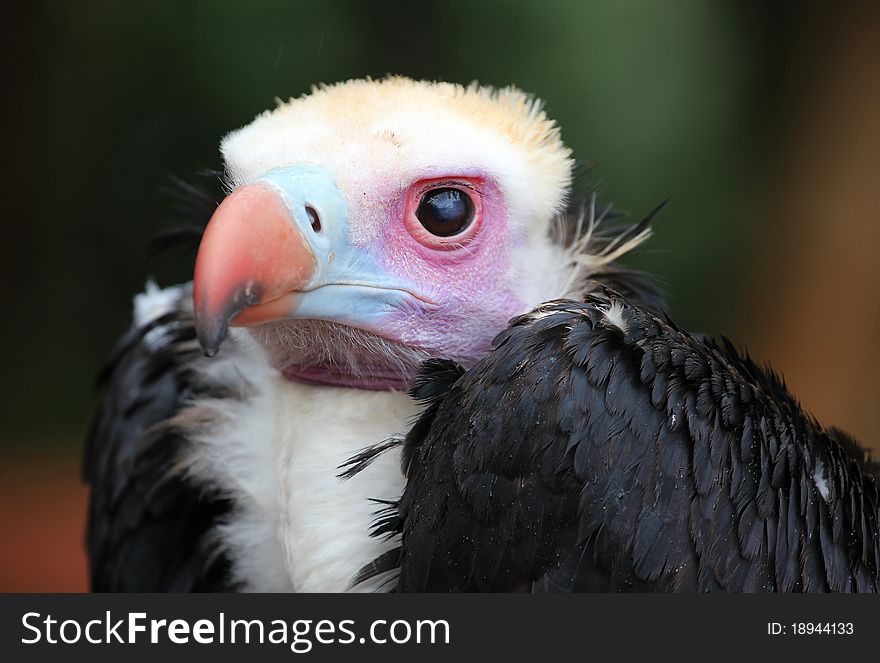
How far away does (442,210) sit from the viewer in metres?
2.05

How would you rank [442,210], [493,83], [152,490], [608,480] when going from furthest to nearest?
1. [493,83]
2. [152,490]
3. [442,210]
4. [608,480]

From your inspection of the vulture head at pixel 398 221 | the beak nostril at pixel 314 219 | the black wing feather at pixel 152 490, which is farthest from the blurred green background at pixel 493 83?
the beak nostril at pixel 314 219

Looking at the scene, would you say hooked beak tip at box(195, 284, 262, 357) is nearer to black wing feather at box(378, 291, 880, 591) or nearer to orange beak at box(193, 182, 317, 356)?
orange beak at box(193, 182, 317, 356)

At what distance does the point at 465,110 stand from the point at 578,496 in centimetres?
87

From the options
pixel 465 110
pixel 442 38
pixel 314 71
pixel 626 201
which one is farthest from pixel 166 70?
pixel 465 110

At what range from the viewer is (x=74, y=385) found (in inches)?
263

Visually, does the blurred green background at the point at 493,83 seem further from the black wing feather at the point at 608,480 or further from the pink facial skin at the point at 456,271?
the black wing feather at the point at 608,480

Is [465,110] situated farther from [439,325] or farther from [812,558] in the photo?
[812,558]

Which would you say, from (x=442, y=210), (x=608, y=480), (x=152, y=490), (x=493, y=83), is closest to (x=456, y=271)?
(x=442, y=210)

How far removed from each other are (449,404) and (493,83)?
421 centimetres

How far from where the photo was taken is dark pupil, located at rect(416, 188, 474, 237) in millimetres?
2051

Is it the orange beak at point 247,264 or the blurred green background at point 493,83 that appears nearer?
the orange beak at point 247,264

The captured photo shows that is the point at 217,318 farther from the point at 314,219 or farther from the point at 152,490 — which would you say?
the point at 152,490

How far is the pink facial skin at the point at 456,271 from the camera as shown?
2.03 m
